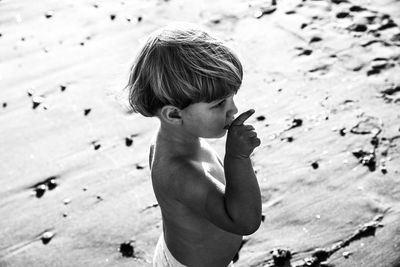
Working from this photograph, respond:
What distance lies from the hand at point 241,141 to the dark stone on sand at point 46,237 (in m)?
1.65

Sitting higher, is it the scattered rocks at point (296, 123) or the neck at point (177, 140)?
the neck at point (177, 140)

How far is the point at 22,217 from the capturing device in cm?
313

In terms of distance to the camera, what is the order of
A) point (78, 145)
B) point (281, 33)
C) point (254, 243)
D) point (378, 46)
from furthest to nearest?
point (281, 33)
point (378, 46)
point (78, 145)
point (254, 243)

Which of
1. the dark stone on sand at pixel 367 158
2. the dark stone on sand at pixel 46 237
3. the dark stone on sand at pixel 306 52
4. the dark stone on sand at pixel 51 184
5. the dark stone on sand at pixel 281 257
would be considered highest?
the dark stone on sand at pixel 306 52

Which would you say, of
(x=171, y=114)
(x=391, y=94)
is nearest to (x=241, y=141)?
(x=171, y=114)

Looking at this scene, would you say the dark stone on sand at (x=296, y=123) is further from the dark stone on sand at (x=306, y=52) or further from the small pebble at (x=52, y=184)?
the small pebble at (x=52, y=184)

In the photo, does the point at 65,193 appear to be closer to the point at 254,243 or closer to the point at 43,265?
Result: the point at 43,265

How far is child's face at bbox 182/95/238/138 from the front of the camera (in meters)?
1.76

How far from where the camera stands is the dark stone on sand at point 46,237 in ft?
9.68

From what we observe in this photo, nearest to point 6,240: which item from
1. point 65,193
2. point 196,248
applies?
point 65,193

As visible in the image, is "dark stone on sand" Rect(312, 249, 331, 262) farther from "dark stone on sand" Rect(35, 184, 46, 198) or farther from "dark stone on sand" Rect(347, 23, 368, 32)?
"dark stone on sand" Rect(347, 23, 368, 32)

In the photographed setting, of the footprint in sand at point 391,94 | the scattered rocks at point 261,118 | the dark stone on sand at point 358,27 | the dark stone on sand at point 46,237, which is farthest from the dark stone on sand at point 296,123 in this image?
the dark stone on sand at point 46,237

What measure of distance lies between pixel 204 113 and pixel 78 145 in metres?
2.11

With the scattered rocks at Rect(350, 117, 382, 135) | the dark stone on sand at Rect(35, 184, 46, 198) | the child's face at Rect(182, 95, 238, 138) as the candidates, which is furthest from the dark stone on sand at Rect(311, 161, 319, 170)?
the dark stone on sand at Rect(35, 184, 46, 198)
